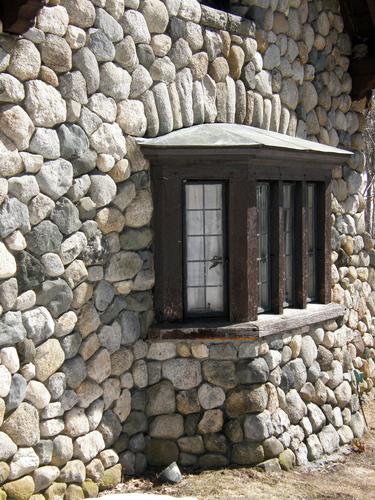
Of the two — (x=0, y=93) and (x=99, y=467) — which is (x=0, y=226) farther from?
(x=99, y=467)

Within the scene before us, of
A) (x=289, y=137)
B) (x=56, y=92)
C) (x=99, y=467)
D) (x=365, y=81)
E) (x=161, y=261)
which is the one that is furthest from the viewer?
(x=365, y=81)

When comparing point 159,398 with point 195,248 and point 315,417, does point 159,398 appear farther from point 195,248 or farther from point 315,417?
point 315,417

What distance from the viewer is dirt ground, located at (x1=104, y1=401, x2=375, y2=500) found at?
7.13 metres

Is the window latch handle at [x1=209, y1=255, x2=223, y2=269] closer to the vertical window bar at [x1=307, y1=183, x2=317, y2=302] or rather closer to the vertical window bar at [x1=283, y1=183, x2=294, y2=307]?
the vertical window bar at [x1=283, y1=183, x2=294, y2=307]

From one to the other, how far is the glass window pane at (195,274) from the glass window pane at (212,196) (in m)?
0.51

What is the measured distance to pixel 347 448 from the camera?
884cm

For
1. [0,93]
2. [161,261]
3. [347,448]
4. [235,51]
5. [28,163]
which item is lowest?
[347,448]

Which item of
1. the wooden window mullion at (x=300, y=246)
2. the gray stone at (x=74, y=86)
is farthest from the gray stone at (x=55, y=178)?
the wooden window mullion at (x=300, y=246)

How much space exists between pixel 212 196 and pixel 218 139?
54 centimetres

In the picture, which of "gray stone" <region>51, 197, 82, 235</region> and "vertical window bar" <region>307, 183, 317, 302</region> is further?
"vertical window bar" <region>307, 183, 317, 302</region>

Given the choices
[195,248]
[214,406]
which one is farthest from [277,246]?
[214,406]

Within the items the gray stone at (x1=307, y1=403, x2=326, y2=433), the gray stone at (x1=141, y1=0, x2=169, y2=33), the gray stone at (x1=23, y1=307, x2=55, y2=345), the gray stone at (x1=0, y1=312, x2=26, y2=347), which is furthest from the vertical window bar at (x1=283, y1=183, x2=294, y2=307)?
the gray stone at (x1=0, y1=312, x2=26, y2=347)

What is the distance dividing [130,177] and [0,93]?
1.64 meters

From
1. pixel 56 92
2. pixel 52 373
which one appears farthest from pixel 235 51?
pixel 52 373
